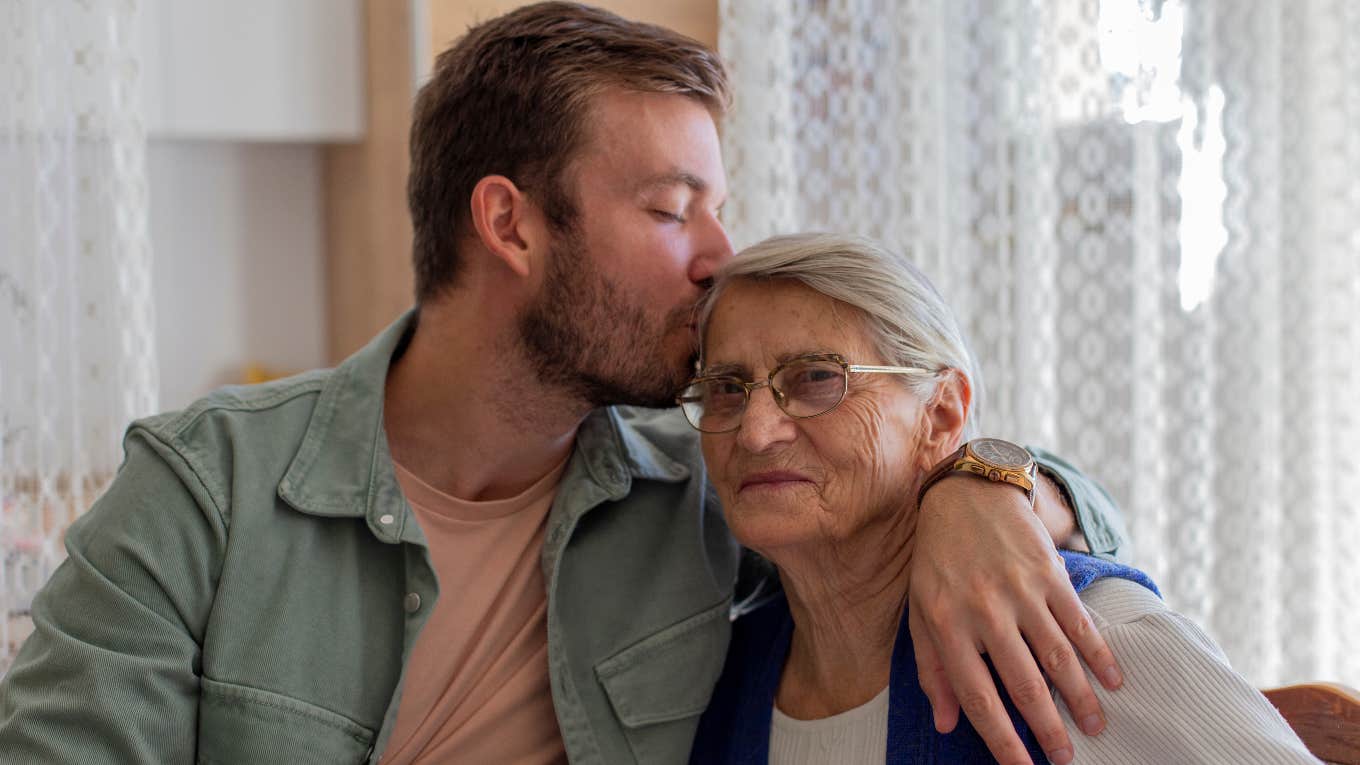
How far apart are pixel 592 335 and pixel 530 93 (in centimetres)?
34

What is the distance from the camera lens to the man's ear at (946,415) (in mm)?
1496

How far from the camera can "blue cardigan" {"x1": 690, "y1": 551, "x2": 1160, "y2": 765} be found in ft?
4.24

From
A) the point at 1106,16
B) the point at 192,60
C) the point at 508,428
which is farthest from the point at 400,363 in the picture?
the point at 1106,16

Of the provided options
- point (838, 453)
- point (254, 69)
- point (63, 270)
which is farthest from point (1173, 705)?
point (254, 69)

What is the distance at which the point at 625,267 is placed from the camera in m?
1.67

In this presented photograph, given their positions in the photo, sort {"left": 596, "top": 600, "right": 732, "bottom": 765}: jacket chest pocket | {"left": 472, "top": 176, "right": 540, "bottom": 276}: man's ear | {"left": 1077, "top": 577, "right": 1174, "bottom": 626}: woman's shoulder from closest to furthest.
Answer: {"left": 1077, "top": 577, "right": 1174, "bottom": 626}: woman's shoulder, {"left": 596, "top": 600, "right": 732, "bottom": 765}: jacket chest pocket, {"left": 472, "top": 176, "right": 540, "bottom": 276}: man's ear

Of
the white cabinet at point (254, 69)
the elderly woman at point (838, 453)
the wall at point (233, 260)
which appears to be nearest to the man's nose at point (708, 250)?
the elderly woman at point (838, 453)

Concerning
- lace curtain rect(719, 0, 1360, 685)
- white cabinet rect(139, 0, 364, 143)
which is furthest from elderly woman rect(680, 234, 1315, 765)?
white cabinet rect(139, 0, 364, 143)

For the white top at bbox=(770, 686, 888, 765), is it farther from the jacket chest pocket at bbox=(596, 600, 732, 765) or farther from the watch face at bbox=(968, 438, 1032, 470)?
the watch face at bbox=(968, 438, 1032, 470)

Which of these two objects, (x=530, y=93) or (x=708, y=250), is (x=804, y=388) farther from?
(x=530, y=93)

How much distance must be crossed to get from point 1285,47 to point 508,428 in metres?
2.02

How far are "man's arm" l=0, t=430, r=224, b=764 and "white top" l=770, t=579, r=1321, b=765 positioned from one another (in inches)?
37.0

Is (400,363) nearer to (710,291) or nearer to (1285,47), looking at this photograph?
(710,291)

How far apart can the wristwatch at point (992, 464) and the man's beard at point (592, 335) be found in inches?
16.9
